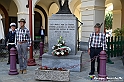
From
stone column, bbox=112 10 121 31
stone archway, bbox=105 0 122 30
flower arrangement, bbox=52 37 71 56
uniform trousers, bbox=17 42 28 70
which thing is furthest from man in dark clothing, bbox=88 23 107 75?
stone column, bbox=112 10 121 31

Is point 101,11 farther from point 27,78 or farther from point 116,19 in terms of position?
point 27,78

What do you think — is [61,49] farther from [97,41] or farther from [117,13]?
[117,13]

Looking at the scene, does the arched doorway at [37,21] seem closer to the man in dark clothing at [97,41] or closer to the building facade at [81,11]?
the building facade at [81,11]

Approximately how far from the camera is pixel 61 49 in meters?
7.17

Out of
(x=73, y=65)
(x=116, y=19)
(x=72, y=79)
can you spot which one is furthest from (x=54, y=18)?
(x=116, y=19)

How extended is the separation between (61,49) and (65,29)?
2.67 ft

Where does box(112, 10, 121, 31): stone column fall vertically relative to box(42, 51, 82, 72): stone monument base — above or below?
above

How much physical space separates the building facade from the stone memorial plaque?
5.86 metres

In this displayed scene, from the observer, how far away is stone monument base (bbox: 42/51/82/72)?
7203 mm

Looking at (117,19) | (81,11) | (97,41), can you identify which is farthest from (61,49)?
(117,19)

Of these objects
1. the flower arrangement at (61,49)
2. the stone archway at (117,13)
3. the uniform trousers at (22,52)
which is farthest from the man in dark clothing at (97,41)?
the stone archway at (117,13)

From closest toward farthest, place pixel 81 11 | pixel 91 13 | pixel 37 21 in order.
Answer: pixel 91 13 → pixel 81 11 → pixel 37 21

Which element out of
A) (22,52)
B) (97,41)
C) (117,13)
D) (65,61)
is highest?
(117,13)

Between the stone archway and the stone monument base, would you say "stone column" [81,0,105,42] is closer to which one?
the stone archway
